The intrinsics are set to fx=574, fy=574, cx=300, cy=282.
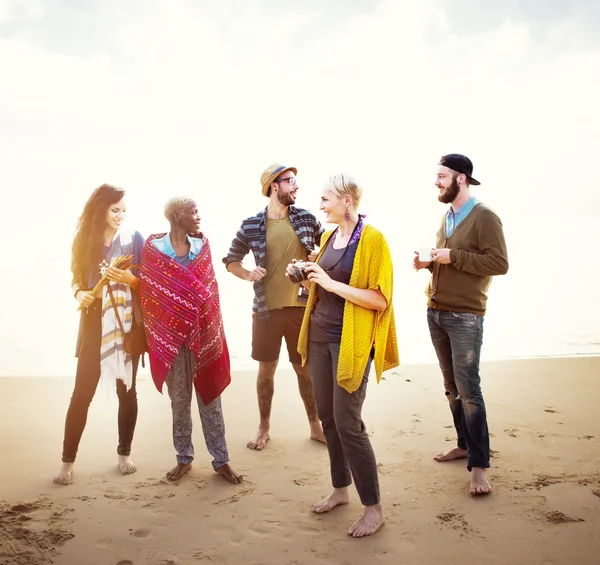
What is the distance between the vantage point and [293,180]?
13.3 feet

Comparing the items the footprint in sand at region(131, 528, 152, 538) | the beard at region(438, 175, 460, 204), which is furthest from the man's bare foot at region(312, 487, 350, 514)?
the beard at region(438, 175, 460, 204)

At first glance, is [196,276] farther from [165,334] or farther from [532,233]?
[532,233]

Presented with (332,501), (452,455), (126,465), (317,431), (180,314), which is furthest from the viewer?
(317,431)

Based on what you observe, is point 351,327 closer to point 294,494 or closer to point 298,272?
point 298,272

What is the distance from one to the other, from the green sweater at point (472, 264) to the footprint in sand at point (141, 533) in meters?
2.01

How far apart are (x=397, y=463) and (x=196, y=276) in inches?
70.3

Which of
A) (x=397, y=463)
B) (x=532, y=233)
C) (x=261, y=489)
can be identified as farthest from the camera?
(x=532, y=233)

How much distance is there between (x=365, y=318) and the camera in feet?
9.04

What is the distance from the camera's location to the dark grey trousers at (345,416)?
109 inches

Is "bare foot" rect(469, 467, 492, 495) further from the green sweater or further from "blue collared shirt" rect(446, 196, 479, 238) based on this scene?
"blue collared shirt" rect(446, 196, 479, 238)

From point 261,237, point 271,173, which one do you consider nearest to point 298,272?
point 261,237

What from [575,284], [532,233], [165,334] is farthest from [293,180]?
[532,233]

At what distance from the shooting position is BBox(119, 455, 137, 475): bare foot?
11.9ft

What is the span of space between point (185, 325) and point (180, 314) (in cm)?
7
